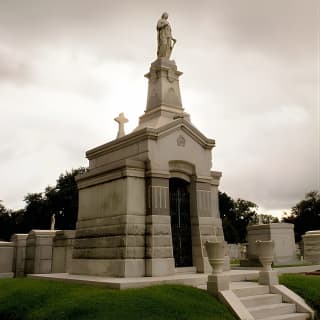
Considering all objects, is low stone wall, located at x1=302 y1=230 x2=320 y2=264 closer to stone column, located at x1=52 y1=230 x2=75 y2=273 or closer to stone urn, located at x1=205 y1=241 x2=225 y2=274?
stone column, located at x1=52 y1=230 x2=75 y2=273

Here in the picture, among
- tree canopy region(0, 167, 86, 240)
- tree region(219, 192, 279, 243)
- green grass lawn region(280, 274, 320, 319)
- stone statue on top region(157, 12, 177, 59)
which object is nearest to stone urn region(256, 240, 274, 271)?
green grass lawn region(280, 274, 320, 319)

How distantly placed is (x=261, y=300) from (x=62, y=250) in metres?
10.1

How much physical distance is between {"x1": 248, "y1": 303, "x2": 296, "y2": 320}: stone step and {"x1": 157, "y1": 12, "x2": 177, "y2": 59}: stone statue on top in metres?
9.39

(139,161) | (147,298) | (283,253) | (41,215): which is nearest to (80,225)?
(139,161)

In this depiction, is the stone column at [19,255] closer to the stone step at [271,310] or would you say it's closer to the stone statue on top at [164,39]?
the stone statue on top at [164,39]

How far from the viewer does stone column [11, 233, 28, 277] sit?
18.0m

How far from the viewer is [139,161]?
12000 millimetres

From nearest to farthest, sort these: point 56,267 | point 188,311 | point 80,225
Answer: point 188,311, point 80,225, point 56,267

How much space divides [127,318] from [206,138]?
7601mm

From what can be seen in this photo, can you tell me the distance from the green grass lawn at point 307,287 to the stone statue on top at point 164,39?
28.8 feet

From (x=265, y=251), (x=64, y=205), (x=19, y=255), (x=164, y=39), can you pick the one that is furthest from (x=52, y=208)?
(x=265, y=251)

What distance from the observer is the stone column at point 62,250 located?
55.5 feet

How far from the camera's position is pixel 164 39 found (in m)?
14.9

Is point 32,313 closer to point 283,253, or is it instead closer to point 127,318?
point 127,318
